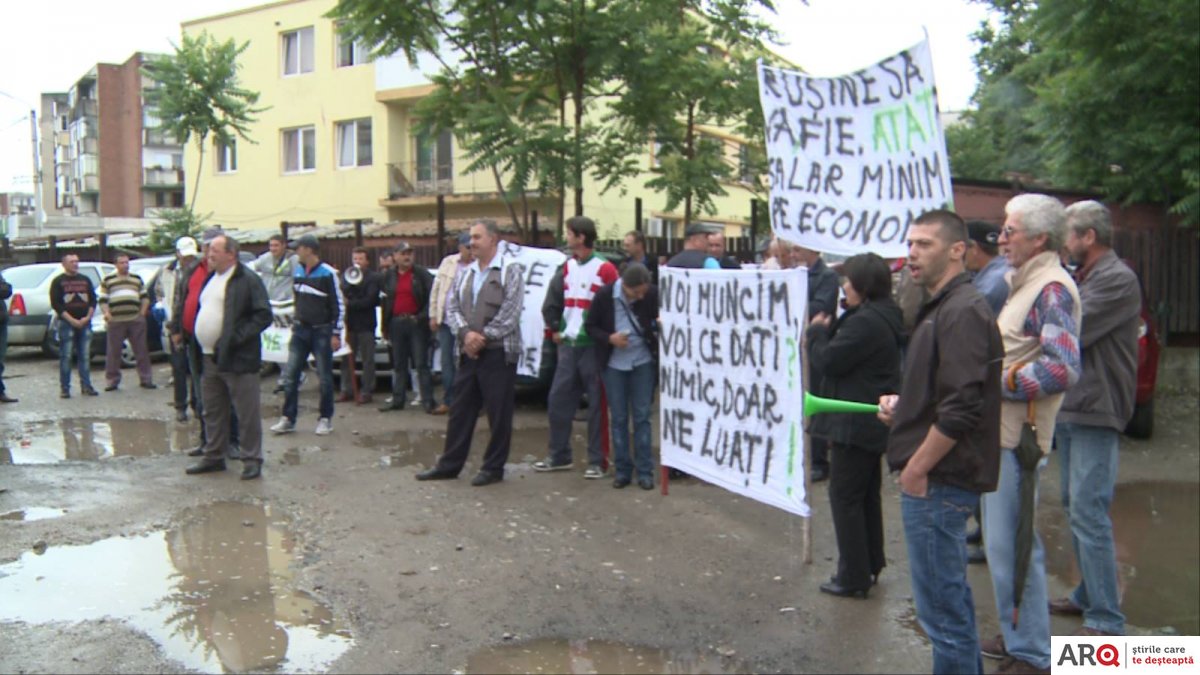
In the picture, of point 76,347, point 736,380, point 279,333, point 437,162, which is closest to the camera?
point 736,380

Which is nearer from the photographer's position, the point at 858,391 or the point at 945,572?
the point at 945,572

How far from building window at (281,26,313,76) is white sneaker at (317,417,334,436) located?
25.1 m

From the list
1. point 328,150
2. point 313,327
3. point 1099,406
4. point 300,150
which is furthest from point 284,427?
point 300,150

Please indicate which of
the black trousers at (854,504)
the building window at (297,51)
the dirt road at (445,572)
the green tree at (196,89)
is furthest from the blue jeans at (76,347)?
the building window at (297,51)

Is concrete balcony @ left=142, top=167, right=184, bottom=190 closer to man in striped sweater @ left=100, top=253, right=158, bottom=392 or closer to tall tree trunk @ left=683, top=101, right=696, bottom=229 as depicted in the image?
man in striped sweater @ left=100, top=253, right=158, bottom=392

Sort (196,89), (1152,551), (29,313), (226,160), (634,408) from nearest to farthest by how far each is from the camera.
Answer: (1152,551) → (634,408) → (29,313) → (196,89) → (226,160)

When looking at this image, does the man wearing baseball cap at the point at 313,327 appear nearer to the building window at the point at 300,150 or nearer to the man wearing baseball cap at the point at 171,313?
the man wearing baseball cap at the point at 171,313

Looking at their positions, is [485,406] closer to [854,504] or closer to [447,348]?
[447,348]

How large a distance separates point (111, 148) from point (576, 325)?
5855 cm

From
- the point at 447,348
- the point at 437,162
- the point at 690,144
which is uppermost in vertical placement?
the point at 437,162

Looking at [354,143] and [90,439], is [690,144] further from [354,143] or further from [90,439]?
[354,143]

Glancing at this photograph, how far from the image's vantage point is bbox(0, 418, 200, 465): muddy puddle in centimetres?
976

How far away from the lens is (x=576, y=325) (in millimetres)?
8539

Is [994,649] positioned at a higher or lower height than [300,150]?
lower
